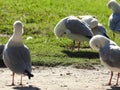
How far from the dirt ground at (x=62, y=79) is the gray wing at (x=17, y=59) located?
37cm

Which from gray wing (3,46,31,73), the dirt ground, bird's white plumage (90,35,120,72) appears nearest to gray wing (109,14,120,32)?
the dirt ground

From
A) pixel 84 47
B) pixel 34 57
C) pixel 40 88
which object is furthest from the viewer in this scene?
pixel 84 47

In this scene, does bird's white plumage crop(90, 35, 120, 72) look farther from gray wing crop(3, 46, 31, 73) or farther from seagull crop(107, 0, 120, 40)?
seagull crop(107, 0, 120, 40)

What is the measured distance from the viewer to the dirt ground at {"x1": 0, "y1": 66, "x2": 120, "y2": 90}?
976 cm

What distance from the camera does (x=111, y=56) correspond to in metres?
9.77

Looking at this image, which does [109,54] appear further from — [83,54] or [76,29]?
[76,29]

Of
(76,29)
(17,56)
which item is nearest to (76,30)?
(76,29)

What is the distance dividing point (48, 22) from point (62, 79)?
6631mm

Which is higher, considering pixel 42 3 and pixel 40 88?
pixel 42 3

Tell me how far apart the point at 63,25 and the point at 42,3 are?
6.43 m

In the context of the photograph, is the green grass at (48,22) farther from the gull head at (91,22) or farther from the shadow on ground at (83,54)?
the gull head at (91,22)

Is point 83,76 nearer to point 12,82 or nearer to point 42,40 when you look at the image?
point 12,82

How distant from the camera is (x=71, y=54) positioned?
513 inches

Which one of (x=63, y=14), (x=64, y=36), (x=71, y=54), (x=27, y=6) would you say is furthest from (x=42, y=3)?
(x=71, y=54)
